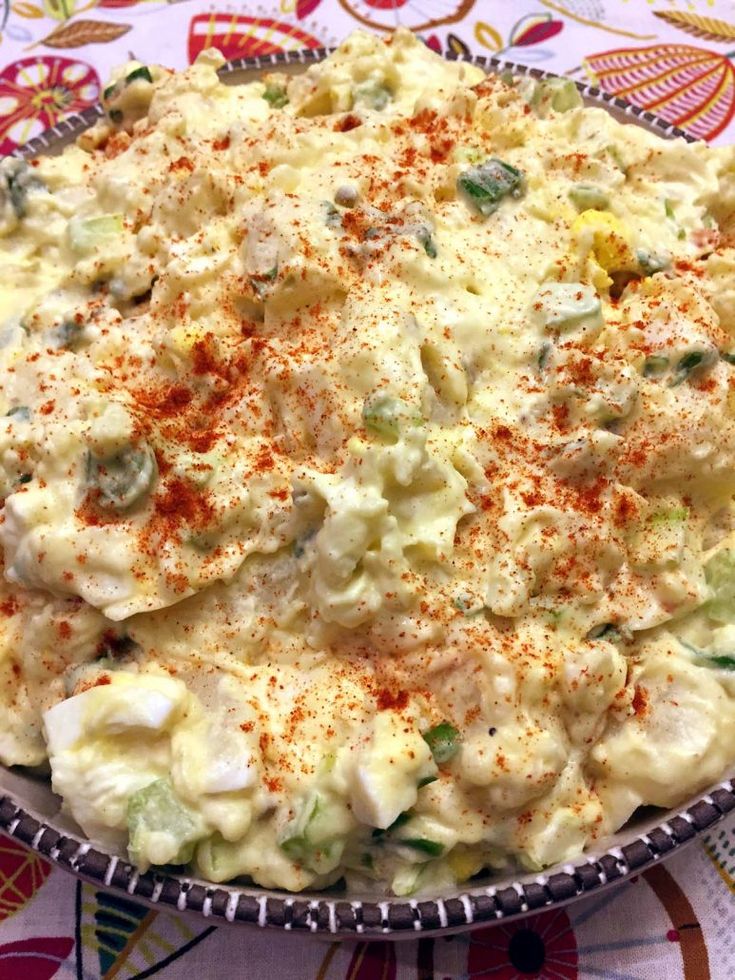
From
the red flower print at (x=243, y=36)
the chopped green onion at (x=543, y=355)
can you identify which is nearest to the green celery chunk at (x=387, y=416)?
the chopped green onion at (x=543, y=355)

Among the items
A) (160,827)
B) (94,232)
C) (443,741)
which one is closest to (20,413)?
(94,232)

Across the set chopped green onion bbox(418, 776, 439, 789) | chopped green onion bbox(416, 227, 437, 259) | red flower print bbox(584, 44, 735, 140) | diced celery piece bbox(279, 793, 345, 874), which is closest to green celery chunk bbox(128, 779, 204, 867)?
diced celery piece bbox(279, 793, 345, 874)

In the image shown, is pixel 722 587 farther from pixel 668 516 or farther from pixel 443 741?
pixel 443 741

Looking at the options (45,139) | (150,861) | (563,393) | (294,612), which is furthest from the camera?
(45,139)

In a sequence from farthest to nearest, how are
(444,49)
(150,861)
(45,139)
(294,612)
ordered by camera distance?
(444,49) → (45,139) → (294,612) → (150,861)

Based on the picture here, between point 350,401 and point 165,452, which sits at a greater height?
point 350,401

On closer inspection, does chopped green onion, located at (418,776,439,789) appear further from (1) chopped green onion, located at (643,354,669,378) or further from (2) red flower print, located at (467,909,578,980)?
(1) chopped green onion, located at (643,354,669,378)

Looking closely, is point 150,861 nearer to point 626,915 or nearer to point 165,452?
point 165,452

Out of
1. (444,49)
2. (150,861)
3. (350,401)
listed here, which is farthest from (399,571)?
(444,49)
